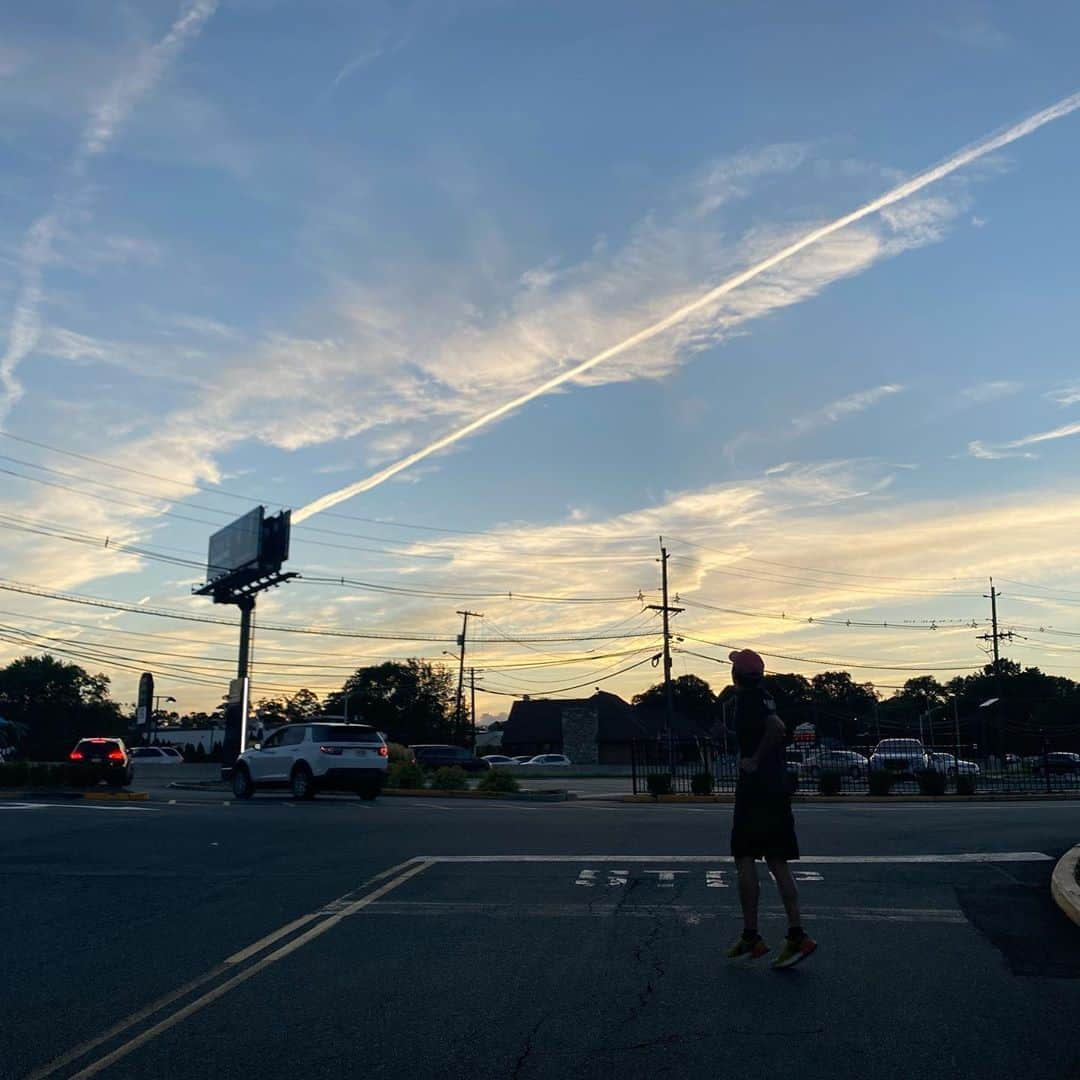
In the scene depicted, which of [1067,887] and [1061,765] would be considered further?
[1061,765]

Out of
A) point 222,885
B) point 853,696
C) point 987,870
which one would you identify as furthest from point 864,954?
point 853,696

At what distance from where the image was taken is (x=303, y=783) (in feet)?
78.9

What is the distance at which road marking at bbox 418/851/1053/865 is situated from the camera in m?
12.0

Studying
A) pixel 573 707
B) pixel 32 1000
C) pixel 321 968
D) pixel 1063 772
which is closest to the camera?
pixel 32 1000

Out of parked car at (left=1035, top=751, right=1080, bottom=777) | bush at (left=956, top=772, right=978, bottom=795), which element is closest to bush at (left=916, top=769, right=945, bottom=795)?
bush at (left=956, top=772, right=978, bottom=795)

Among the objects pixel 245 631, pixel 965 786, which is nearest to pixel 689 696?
pixel 245 631

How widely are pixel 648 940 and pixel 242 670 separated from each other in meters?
45.8

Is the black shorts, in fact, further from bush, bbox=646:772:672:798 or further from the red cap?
bush, bbox=646:772:672:798

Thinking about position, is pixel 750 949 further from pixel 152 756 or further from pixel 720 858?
pixel 152 756

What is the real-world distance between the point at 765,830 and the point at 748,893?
0.43 m

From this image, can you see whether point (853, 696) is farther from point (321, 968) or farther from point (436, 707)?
point (321, 968)

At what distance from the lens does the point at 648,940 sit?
25.7 feet

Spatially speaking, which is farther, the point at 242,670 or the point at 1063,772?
the point at 242,670

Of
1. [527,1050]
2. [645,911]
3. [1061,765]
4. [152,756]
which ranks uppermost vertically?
[1061,765]
